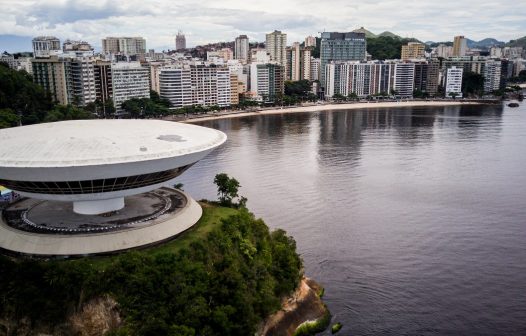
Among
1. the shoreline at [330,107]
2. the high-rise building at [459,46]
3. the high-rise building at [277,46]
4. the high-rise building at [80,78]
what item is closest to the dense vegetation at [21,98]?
the high-rise building at [80,78]

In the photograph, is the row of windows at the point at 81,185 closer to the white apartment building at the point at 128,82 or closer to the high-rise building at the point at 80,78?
the high-rise building at the point at 80,78

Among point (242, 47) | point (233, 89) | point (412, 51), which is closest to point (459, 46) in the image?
point (412, 51)

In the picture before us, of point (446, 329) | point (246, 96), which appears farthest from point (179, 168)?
point (246, 96)

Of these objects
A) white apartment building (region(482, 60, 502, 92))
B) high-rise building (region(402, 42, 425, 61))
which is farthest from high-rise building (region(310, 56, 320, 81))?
white apartment building (region(482, 60, 502, 92))

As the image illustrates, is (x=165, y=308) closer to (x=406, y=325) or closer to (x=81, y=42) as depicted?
(x=406, y=325)

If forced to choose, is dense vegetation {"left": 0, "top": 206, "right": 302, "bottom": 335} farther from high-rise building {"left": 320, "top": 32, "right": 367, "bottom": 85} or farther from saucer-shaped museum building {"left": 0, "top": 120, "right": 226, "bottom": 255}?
high-rise building {"left": 320, "top": 32, "right": 367, "bottom": 85}

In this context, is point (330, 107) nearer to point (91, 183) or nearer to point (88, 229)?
point (88, 229)
